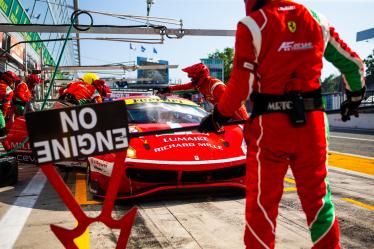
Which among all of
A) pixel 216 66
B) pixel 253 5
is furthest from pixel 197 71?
pixel 216 66

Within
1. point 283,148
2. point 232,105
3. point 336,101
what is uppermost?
point 232,105

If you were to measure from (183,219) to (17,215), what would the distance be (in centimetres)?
166

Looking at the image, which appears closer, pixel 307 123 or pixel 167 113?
pixel 307 123

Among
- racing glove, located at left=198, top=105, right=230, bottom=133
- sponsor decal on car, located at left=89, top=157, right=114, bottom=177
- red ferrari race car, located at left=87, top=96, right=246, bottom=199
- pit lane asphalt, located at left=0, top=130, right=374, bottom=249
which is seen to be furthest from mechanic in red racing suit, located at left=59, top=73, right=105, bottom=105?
racing glove, located at left=198, top=105, right=230, bottom=133

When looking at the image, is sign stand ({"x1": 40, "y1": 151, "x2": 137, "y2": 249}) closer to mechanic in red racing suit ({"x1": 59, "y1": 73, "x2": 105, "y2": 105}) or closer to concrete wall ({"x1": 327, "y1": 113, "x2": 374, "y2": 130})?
mechanic in red racing suit ({"x1": 59, "y1": 73, "x2": 105, "y2": 105})

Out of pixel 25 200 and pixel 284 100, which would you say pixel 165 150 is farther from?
pixel 284 100

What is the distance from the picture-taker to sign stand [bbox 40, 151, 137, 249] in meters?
2.26

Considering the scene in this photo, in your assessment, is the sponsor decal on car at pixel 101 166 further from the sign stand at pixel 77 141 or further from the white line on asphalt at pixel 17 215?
the sign stand at pixel 77 141

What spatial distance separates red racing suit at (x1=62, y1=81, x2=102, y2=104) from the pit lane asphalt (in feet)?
8.94

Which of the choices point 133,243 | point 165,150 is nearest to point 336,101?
point 165,150

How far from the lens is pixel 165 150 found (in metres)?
4.34

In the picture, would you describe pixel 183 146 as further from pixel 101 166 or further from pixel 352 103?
pixel 352 103

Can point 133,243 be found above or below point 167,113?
below

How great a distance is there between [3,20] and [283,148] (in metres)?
9.80
